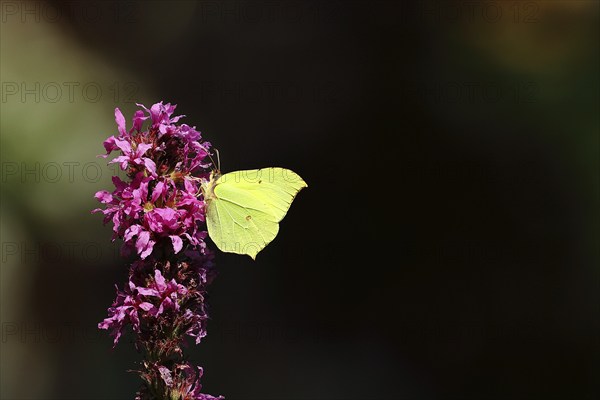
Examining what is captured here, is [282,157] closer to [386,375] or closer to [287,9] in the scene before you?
[287,9]

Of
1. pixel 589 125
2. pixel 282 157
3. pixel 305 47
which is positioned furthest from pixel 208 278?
pixel 589 125

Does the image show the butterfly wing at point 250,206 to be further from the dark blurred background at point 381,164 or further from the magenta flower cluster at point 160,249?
the dark blurred background at point 381,164

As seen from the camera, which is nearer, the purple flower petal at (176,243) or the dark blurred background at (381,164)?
the purple flower petal at (176,243)

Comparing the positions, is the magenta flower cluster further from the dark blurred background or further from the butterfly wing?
the dark blurred background

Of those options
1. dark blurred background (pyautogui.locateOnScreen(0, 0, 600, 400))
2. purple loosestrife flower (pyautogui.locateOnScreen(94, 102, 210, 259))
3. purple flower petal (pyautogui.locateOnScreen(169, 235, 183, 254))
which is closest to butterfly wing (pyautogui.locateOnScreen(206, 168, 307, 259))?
purple loosestrife flower (pyautogui.locateOnScreen(94, 102, 210, 259))

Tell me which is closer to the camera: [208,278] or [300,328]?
[208,278]

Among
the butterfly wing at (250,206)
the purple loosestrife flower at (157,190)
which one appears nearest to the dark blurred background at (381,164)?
the butterfly wing at (250,206)
